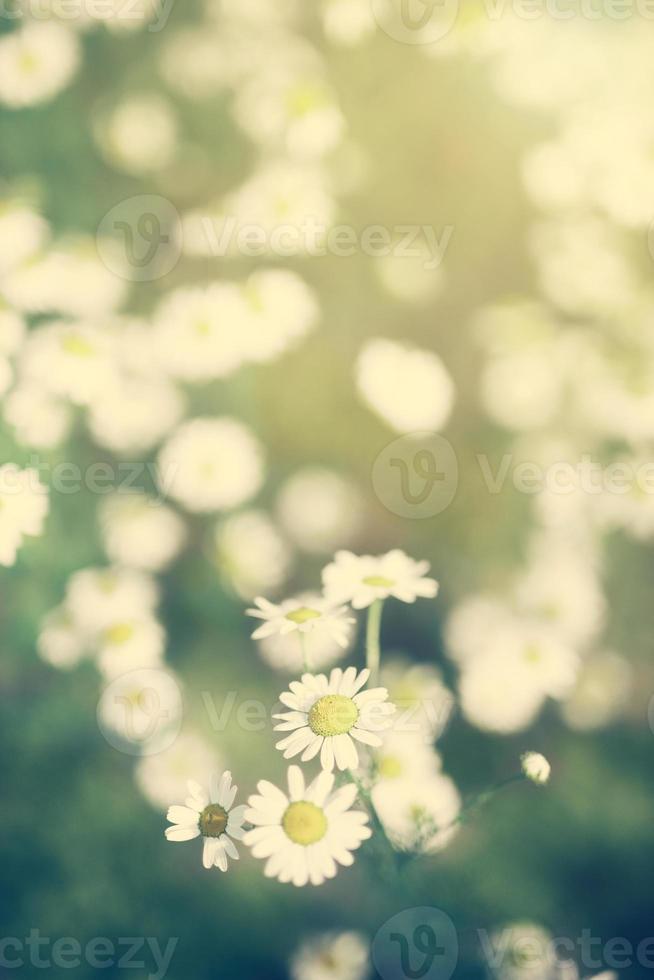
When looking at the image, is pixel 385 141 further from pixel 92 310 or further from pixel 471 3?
pixel 92 310

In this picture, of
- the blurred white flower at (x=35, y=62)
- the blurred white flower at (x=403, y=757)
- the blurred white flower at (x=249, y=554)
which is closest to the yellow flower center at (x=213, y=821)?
the blurred white flower at (x=403, y=757)

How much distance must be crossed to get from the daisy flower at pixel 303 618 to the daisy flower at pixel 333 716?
0.04 meters

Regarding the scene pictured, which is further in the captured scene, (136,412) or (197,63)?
(197,63)

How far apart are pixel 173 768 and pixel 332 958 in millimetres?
242

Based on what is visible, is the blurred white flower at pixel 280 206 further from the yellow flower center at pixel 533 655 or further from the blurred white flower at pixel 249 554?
the yellow flower center at pixel 533 655

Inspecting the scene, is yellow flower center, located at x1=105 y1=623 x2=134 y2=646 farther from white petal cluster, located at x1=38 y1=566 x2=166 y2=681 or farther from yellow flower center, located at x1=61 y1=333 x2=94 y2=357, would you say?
yellow flower center, located at x1=61 y1=333 x2=94 y2=357

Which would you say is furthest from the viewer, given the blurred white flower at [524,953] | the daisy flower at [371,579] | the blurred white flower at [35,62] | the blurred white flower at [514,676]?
the blurred white flower at [35,62]

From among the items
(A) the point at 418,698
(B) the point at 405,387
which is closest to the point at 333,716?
(A) the point at 418,698

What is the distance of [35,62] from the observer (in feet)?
3.37

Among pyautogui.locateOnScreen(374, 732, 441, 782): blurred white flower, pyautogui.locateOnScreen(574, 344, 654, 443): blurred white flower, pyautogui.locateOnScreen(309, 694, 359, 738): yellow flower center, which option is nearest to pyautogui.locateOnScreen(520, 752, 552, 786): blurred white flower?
pyautogui.locateOnScreen(309, 694, 359, 738): yellow flower center

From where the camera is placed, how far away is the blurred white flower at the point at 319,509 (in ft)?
3.19

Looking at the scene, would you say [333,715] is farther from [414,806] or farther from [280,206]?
[280,206]

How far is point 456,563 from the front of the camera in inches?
38.6

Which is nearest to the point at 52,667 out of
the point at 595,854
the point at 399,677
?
the point at 399,677
